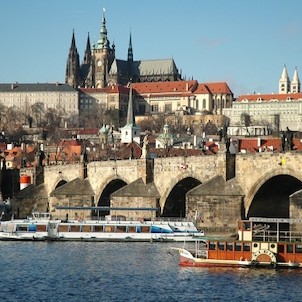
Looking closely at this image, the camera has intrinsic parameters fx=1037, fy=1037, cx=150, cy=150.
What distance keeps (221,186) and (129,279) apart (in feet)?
47.9

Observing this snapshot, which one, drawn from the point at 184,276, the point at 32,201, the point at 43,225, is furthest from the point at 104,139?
the point at 184,276

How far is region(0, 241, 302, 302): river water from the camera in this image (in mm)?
37719

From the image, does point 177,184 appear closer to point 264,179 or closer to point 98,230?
point 98,230

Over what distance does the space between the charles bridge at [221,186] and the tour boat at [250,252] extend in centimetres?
310

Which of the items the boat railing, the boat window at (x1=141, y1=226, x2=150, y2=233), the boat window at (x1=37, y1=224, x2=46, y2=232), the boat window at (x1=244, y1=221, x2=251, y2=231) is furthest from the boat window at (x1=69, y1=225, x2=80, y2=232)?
the boat window at (x1=244, y1=221, x2=251, y2=231)

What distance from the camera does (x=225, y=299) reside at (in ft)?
121

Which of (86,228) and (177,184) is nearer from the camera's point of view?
(86,228)

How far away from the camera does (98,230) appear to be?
59.2 m

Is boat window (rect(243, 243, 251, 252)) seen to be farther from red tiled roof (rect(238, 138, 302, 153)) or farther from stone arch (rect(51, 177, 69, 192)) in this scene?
red tiled roof (rect(238, 138, 302, 153))

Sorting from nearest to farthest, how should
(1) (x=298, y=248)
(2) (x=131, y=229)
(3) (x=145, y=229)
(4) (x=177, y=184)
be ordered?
(1) (x=298, y=248)
(3) (x=145, y=229)
(2) (x=131, y=229)
(4) (x=177, y=184)

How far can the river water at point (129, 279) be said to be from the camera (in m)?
37.7

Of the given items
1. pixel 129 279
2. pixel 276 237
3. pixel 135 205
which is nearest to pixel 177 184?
pixel 135 205

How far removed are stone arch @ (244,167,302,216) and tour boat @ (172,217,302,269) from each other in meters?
6.26

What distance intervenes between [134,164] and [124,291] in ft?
86.7
